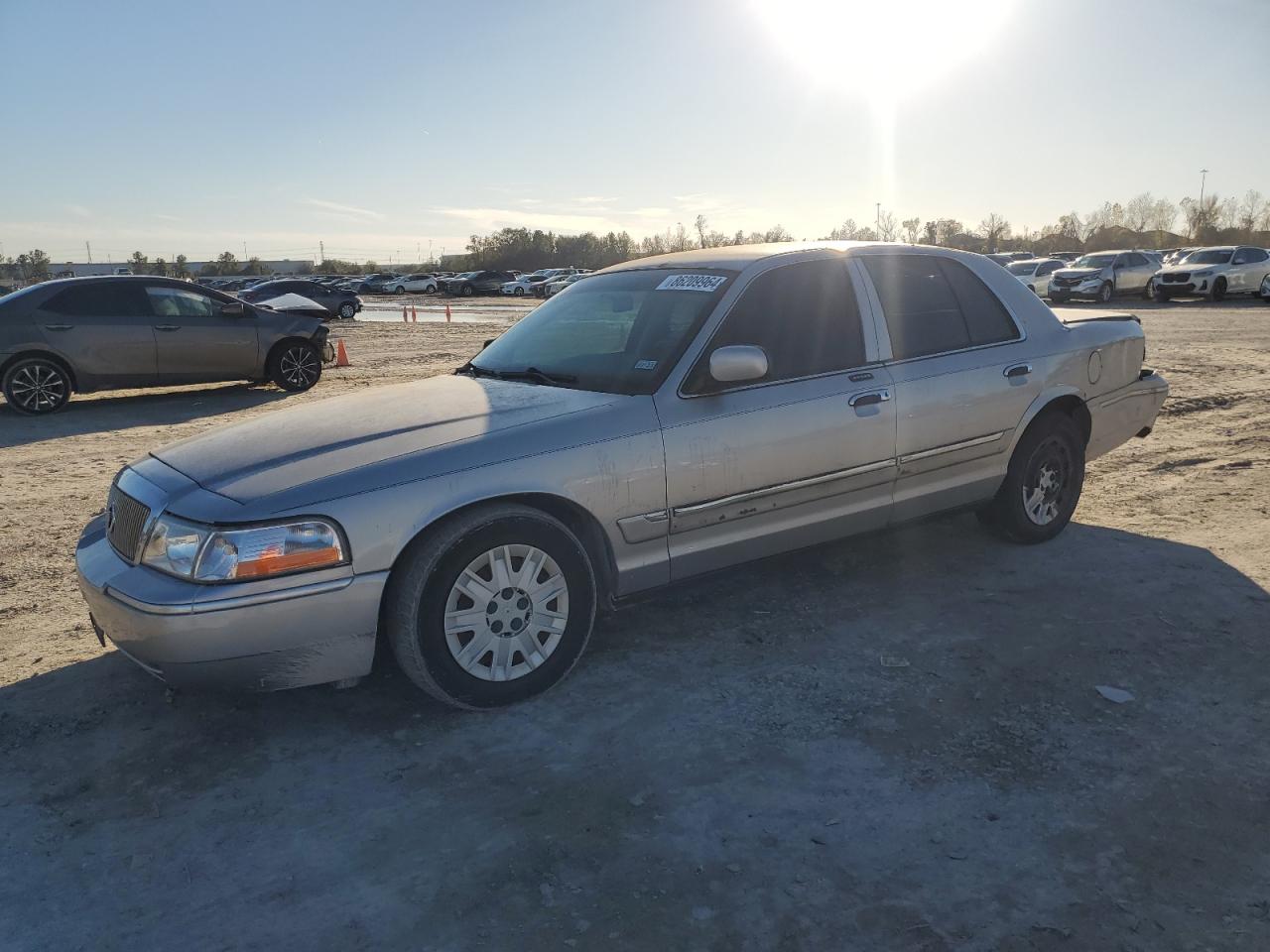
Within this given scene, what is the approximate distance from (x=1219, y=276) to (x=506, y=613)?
30995mm

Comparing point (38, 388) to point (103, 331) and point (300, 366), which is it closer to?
point (103, 331)

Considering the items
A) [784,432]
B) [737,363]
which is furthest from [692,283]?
[784,432]

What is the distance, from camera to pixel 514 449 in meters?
3.47

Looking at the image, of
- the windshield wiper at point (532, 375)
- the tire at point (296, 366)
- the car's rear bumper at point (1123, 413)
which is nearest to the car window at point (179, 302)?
the tire at point (296, 366)

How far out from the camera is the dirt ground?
7.94 feet

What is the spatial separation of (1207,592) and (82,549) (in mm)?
5089

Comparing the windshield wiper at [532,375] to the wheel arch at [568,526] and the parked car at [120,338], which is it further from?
the parked car at [120,338]

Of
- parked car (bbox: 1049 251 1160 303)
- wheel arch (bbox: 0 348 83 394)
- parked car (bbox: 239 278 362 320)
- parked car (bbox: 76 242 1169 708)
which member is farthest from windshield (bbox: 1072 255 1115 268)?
wheel arch (bbox: 0 348 83 394)

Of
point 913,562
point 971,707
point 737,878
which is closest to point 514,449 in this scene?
point 737,878

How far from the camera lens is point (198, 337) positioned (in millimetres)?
11438

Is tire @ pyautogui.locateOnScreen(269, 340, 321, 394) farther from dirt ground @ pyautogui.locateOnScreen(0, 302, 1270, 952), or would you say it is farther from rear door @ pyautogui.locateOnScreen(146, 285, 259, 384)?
dirt ground @ pyautogui.locateOnScreen(0, 302, 1270, 952)

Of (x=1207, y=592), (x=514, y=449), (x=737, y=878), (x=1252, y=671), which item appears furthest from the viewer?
(x=1207, y=592)

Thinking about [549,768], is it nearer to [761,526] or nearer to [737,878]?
[737,878]

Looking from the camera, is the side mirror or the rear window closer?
the side mirror
